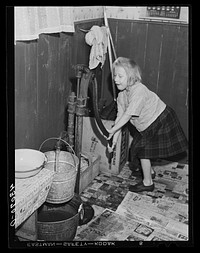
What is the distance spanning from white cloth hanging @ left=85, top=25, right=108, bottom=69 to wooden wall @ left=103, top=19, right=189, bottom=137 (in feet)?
0.74

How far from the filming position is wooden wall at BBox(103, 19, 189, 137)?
2189 millimetres

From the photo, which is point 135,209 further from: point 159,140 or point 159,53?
point 159,53

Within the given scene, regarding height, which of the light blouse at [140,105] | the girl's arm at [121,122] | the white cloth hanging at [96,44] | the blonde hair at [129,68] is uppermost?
the white cloth hanging at [96,44]

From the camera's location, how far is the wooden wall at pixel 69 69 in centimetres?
157

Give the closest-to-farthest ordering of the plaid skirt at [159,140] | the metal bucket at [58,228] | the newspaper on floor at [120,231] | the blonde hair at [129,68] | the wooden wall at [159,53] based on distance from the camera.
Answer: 1. the metal bucket at [58,228]
2. the newspaper on floor at [120,231]
3. the blonde hair at [129,68]
4. the plaid skirt at [159,140]
5. the wooden wall at [159,53]

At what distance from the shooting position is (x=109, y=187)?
2002mm

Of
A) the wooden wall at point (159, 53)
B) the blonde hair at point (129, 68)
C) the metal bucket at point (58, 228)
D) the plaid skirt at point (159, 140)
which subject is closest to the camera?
the metal bucket at point (58, 228)

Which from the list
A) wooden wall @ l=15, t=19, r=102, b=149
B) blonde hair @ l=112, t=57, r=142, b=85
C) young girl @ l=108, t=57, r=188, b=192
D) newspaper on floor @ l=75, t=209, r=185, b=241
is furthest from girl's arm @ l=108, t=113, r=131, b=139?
newspaper on floor @ l=75, t=209, r=185, b=241

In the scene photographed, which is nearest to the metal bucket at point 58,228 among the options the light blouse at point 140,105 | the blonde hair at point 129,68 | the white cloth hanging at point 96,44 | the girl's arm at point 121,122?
the girl's arm at point 121,122

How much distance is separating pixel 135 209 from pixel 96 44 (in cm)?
85

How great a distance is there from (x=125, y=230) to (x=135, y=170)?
0.57m

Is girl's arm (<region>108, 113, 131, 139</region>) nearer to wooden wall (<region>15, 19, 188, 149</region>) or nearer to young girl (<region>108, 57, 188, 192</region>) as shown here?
young girl (<region>108, 57, 188, 192</region>)

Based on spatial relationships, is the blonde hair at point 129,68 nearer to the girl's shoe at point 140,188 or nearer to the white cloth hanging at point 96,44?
the white cloth hanging at point 96,44

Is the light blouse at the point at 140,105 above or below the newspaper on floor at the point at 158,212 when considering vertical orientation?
above
